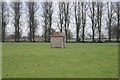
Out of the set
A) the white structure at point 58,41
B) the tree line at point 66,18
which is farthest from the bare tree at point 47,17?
the white structure at point 58,41

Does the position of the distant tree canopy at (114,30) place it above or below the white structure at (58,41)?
above

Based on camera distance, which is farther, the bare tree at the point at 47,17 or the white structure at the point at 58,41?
the bare tree at the point at 47,17

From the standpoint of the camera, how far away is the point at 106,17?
4809cm

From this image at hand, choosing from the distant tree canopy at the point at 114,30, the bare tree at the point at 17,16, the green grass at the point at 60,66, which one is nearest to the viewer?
the green grass at the point at 60,66

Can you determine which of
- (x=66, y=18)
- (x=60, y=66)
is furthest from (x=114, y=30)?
(x=60, y=66)

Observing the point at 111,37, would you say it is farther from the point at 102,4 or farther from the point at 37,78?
the point at 37,78

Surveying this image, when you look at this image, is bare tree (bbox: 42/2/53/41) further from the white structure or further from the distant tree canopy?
the white structure

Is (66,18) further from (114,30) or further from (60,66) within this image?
(60,66)

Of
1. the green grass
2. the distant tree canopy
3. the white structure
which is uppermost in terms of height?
the distant tree canopy

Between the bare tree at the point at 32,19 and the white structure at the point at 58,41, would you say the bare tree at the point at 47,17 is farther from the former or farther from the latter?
the white structure at the point at 58,41

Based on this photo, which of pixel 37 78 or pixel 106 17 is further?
pixel 106 17

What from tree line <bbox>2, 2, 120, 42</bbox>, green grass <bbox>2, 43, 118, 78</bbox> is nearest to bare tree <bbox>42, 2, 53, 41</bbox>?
tree line <bbox>2, 2, 120, 42</bbox>

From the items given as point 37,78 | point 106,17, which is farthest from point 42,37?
point 37,78

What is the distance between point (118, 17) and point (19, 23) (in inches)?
716
